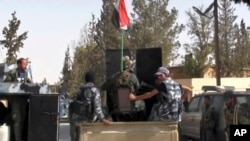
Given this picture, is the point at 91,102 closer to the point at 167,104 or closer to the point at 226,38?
the point at 167,104

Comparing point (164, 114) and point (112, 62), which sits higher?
point (112, 62)

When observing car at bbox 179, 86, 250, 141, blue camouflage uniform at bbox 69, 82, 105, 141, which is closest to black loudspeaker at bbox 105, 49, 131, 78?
blue camouflage uniform at bbox 69, 82, 105, 141

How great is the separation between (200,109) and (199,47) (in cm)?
3449

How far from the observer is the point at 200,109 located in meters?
13.4

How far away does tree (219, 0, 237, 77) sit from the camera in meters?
47.4

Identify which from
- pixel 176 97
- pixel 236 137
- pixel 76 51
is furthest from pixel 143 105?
pixel 76 51

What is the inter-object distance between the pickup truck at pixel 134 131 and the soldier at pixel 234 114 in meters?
3.86

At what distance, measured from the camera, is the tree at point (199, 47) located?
42812mm

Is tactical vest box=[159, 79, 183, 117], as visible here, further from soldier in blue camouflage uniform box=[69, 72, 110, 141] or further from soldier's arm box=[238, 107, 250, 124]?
soldier's arm box=[238, 107, 250, 124]

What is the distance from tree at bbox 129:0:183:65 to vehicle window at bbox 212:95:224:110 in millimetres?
23578

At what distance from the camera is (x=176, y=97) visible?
6902 mm

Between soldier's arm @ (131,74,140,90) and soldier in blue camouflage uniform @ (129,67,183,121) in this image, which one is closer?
soldier in blue camouflage uniform @ (129,67,183,121)

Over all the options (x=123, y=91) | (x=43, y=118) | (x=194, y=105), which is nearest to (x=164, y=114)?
(x=123, y=91)

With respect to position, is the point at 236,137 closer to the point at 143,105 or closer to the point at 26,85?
the point at 143,105
